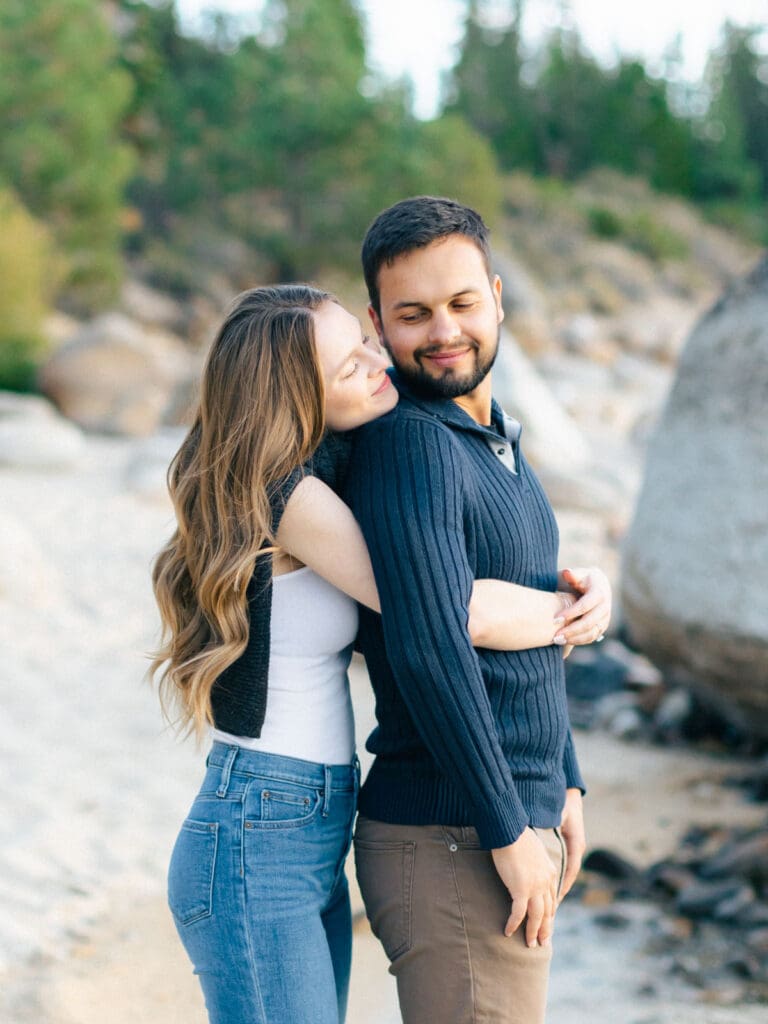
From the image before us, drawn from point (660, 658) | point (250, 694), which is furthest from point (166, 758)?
point (250, 694)

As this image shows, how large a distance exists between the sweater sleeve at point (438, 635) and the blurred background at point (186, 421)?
137cm

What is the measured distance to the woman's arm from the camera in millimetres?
1829

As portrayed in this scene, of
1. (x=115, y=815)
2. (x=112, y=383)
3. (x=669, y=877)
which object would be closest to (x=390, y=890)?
(x=669, y=877)

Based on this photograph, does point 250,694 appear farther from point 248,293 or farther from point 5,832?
point 5,832

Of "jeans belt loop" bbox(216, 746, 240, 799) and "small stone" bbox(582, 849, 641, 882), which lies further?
"small stone" bbox(582, 849, 641, 882)

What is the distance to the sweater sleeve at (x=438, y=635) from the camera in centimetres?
174

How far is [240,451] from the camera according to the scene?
1.88 metres

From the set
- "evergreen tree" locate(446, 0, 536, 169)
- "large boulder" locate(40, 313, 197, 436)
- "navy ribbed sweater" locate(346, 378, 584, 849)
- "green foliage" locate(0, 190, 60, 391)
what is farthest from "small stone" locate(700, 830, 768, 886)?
"evergreen tree" locate(446, 0, 536, 169)

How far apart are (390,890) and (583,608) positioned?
1.99 ft

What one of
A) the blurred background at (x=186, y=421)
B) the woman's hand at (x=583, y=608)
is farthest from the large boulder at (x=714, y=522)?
the woman's hand at (x=583, y=608)

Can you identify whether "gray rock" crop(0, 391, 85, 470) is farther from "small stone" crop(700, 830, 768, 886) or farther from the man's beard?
the man's beard

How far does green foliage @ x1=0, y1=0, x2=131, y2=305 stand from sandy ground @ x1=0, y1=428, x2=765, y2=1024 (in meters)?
12.1

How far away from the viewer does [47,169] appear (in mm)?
18406

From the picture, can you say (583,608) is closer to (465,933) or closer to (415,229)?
(465,933)
